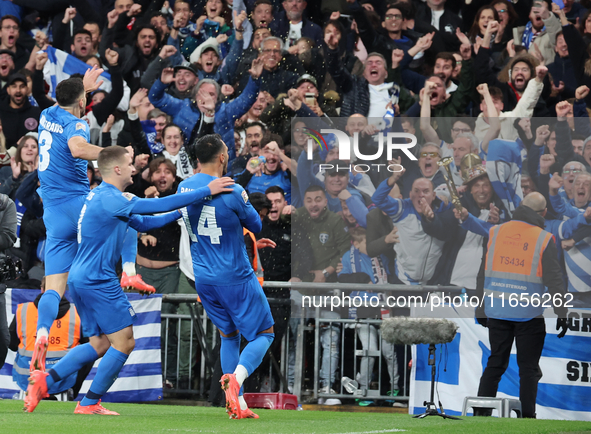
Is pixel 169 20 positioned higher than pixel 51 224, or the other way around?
pixel 169 20

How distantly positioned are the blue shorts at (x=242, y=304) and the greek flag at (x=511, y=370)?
9.57ft

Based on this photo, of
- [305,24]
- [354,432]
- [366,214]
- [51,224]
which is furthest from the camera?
[305,24]

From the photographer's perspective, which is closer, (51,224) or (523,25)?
(51,224)

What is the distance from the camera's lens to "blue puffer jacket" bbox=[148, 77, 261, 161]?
11.3 m

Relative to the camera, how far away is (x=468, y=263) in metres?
9.22

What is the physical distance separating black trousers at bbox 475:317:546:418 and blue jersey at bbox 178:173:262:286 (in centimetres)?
324

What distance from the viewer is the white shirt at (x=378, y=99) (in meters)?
10.8

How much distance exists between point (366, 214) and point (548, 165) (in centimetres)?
241

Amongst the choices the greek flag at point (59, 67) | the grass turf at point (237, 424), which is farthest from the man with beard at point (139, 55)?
the grass turf at point (237, 424)

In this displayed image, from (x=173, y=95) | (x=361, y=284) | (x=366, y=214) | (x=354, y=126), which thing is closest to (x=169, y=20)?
(x=173, y=95)

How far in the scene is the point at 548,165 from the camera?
31.6ft

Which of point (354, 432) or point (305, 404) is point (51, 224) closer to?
point (354, 432)

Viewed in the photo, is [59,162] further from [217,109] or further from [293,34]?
[293,34]

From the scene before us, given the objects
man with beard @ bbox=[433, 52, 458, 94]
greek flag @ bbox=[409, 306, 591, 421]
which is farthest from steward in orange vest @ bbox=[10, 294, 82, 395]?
man with beard @ bbox=[433, 52, 458, 94]
